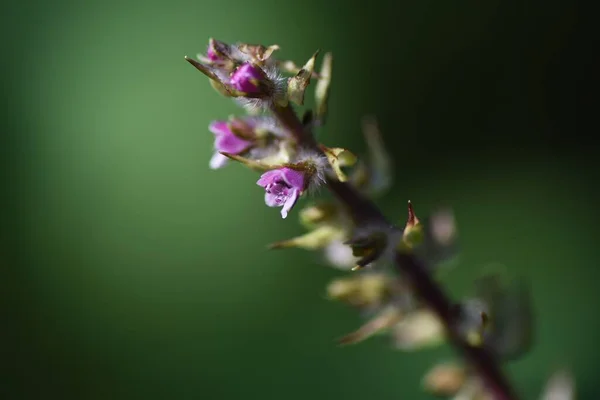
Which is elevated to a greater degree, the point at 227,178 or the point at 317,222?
the point at 227,178

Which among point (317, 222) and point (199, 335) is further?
point (199, 335)

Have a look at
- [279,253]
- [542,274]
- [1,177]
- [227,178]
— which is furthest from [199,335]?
[542,274]

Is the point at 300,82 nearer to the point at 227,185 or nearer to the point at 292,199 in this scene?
the point at 292,199

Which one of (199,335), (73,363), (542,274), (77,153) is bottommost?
(542,274)

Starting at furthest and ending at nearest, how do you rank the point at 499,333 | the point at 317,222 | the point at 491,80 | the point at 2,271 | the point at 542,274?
1. the point at 491,80
2. the point at 2,271
3. the point at 542,274
4. the point at 499,333
5. the point at 317,222

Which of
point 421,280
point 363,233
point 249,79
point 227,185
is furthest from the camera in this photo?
point 227,185

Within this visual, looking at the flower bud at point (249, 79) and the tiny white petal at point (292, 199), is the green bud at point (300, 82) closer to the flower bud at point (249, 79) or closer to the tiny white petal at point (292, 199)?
the flower bud at point (249, 79)

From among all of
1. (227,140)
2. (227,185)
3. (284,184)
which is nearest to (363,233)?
(284,184)

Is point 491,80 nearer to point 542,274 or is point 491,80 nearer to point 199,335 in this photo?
point 542,274
